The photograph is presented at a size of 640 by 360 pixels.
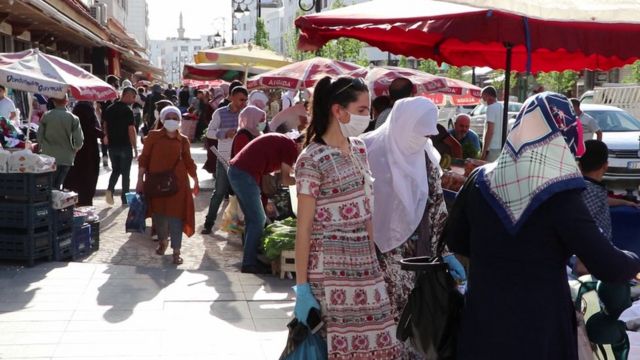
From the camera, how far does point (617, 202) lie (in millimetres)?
6316

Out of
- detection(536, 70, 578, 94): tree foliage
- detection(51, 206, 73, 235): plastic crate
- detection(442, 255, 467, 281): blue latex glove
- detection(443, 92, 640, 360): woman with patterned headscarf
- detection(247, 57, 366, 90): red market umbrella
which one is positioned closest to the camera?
detection(443, 92, 640, 360): woman with patterned headscarf

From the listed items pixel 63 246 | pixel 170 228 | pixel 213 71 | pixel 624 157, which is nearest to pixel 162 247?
pixel 170 228

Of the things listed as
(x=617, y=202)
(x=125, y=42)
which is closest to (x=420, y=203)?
(x=617, y=202)

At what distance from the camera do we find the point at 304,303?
409 cm

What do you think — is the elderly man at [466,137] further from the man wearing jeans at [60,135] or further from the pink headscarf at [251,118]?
the man wearing jeans at [60,135]

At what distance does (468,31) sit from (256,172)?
3.65m

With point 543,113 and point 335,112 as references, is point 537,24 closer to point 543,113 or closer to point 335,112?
point 335,112

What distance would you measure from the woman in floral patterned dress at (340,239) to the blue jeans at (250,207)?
4086 mm

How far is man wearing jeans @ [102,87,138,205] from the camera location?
13.0 m

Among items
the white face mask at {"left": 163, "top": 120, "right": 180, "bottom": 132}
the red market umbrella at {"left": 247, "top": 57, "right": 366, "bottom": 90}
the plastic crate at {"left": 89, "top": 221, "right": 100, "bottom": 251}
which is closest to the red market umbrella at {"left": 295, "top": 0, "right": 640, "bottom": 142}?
the white face mask at {"left": 163, "top": 120, "right": 180, "bottom": 132}

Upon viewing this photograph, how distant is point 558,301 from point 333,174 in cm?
139

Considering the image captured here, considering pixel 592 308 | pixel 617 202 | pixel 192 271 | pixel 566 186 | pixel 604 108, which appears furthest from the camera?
pixel 604 108

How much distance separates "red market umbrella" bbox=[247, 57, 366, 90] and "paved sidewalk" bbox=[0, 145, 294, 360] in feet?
12.1

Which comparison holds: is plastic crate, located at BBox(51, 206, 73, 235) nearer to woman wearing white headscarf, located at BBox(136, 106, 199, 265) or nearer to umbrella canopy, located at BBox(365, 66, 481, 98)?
woman wearing white headscarf, located at BBox(136, 106, 199, 265)
